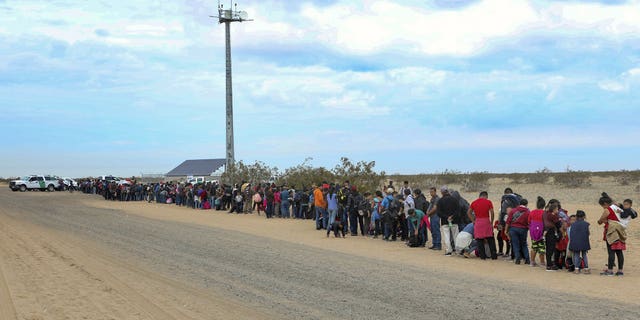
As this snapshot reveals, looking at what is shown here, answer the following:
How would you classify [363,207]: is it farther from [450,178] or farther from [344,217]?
[450,178]

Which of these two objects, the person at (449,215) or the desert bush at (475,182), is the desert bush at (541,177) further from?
the person at (449,215)

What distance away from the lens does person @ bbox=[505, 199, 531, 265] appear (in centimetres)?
1458

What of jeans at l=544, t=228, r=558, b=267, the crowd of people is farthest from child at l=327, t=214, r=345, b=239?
jeans at l=544, t=228, r=558, b=267

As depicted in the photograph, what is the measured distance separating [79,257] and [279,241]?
6.30m

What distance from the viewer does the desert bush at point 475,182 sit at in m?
50.5

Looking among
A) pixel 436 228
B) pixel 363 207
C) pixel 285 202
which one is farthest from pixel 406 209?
pixel 285 202

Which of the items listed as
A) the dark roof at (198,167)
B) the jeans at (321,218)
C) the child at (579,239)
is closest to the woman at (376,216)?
the jeans at (321,218)

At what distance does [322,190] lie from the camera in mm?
23594

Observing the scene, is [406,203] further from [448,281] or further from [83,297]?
[83,297]

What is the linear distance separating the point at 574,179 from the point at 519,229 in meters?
36.4

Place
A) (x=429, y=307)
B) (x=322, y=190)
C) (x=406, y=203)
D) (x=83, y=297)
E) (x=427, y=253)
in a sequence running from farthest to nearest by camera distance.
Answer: (x=322, y=190) → (x=406, y=203) → (x=427, y=253) → (x=83, y=297) → (x=429, y=307)

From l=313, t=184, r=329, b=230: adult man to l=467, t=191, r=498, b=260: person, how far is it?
26.3ft

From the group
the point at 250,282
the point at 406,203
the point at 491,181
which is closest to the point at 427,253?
the point at 406,203

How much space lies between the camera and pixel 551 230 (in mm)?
13695
